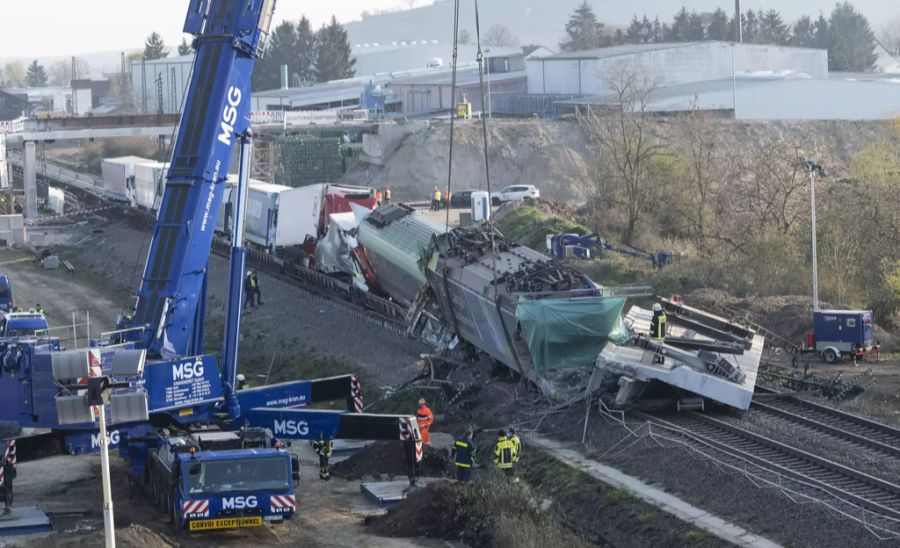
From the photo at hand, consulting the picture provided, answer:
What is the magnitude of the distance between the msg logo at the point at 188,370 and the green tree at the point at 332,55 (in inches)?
4440

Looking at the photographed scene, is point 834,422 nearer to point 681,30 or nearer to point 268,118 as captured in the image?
point 268,118

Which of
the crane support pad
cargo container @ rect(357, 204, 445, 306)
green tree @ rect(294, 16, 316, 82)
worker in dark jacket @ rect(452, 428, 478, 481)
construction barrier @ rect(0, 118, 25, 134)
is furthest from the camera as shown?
green tree @ rect(294, 16, 316, 82)

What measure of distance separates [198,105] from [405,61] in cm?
13660

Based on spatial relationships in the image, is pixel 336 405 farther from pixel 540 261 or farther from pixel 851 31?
pixel 851 31

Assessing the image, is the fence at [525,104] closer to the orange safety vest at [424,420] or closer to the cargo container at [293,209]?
the cargo container at [293,209]

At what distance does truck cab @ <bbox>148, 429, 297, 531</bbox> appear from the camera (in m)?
18.9

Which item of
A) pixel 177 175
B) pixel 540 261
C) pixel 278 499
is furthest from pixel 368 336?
pixel 278 499

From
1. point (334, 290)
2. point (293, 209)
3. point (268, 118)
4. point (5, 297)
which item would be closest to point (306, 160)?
point (268, 118)

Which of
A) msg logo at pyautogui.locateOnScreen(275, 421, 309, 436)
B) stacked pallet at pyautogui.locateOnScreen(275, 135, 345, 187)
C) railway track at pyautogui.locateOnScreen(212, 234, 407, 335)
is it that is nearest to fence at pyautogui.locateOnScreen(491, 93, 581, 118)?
stacked pallet at pyautogui.locateOnScreen(275, 135, 345, 187)

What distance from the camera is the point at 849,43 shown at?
140750mm

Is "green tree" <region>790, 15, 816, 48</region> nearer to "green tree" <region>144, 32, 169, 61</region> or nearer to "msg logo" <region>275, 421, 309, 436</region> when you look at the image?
"green tree" <region>144, 32, 169, 61</region>

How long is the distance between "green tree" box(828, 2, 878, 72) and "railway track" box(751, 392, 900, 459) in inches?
4428

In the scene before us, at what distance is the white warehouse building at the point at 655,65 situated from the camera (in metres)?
89.4

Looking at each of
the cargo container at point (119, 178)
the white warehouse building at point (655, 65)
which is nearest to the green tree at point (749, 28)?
the white warehouse building at point (655, 65)
